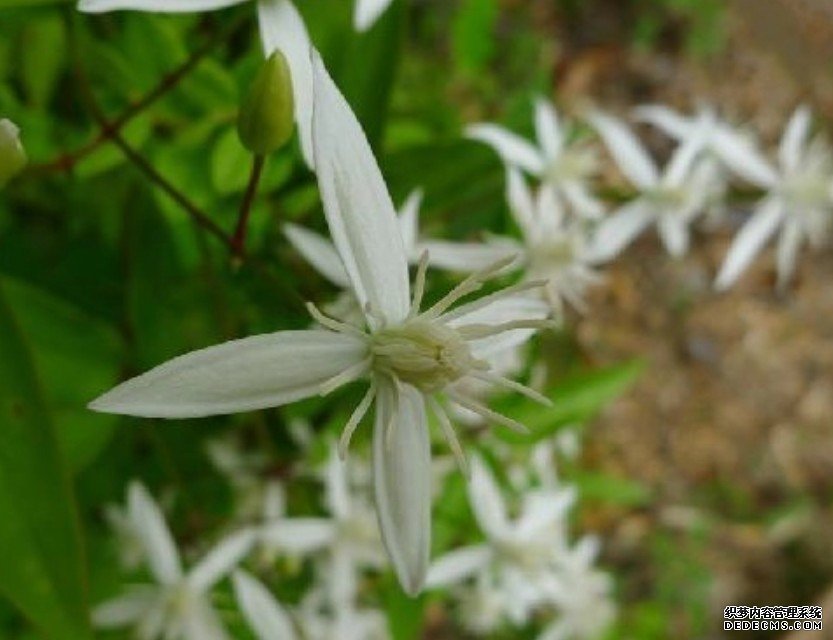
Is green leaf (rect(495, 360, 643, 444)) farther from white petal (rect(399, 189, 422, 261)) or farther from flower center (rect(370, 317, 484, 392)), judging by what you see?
flower center (rect(370, 317, 484, 392))

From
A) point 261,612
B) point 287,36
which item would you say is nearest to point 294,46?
point 287,36

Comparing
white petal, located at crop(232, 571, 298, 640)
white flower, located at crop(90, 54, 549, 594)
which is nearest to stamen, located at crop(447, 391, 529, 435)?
white flower, located at crop(90, 54, 549, 594)

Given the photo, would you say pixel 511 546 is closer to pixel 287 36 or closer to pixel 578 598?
pixel 578 598

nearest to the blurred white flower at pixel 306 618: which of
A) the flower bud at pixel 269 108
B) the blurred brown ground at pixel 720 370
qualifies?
the flower bud at pixel 269 108

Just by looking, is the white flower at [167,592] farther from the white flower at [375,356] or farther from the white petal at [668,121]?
the white petal at [668,121]

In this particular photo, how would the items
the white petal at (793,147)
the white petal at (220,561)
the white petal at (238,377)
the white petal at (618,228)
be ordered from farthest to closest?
1. the white petal at (793,147)
2. the white petal at (618,228)
3. the white petal at (220,561)
4. the white petal at (238,377)

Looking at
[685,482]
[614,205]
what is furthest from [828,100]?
[614,205]

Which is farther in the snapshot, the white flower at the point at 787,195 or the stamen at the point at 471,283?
the white flower at the point at 787,195

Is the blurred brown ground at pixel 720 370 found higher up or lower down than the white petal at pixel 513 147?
lower down
